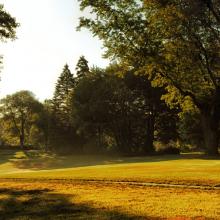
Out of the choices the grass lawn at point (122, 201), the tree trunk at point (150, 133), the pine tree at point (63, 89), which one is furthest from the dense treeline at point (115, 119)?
the grass lawn at point (122, 201)

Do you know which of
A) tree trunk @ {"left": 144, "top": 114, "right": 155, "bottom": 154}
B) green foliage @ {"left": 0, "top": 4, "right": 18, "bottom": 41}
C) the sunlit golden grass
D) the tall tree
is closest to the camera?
the sunlit golden grass

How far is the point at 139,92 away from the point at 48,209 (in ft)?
208

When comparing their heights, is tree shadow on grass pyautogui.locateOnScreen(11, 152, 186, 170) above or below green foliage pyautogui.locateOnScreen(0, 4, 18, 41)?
below

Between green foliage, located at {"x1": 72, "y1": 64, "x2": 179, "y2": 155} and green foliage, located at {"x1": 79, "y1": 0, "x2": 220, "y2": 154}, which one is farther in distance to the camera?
green foliage, located at {"x1": 72, "y1": 64, "x2": 179, "y2": 155}

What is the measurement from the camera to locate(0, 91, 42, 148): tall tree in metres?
111

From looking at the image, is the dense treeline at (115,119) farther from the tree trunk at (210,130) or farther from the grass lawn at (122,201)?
the grass lawn at (122,201)

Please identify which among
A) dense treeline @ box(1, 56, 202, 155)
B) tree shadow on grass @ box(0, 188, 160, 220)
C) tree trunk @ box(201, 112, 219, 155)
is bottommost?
tree shadow on grass @ box(0, 188, 160, 220)

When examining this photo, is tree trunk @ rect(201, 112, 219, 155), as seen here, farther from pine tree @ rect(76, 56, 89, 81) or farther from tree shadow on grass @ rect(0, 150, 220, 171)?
pine tree @ rect(76, 56, 89, 81)

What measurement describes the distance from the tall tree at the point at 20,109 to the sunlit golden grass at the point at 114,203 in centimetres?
9184

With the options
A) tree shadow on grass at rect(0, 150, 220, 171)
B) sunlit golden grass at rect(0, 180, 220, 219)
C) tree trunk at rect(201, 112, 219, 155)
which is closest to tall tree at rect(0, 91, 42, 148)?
tree shadow on grass at rect(0, 150, 220, 171)

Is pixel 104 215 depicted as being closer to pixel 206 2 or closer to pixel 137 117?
pixel 206 2

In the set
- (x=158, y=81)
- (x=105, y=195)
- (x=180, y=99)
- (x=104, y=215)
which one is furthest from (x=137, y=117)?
(x=104, y=215)

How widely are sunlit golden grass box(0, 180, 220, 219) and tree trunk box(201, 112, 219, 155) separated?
22.0m

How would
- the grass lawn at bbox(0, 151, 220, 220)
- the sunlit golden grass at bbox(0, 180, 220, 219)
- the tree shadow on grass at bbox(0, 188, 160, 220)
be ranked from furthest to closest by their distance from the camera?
1. the tree shadow on grass at bbox(0, 188, 160, 220)
2. the grass lawn at bbox(0, 151, 220, 220)
3. the sunlit golden grass at bbox(0, 180, 220, 219)
